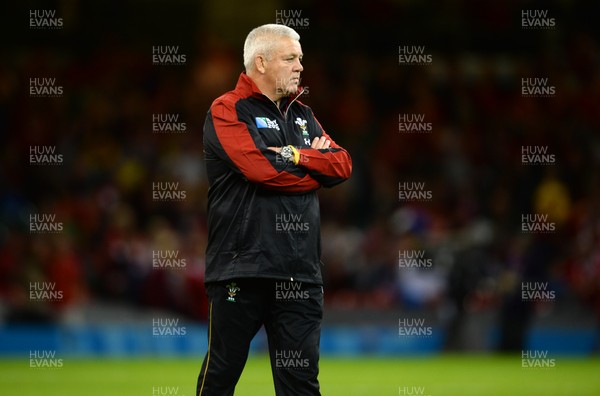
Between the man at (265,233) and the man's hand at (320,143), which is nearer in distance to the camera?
the man at (265,233)

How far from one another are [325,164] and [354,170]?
1368cm

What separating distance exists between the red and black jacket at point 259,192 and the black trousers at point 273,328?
0.39ft

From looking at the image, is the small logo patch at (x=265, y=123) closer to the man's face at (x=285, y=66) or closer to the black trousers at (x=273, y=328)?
the man's face at (x=285, y=66)

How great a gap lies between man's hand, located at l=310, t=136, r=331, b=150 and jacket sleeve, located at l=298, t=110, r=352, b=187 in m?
0.06

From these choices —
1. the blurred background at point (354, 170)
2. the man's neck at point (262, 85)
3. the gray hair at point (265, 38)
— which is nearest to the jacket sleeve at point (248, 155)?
the man's neck at point (262, 85)

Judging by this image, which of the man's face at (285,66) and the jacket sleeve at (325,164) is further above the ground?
the man's face at (285,66)

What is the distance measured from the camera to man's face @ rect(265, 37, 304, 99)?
265 inches

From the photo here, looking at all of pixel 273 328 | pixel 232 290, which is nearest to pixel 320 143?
pixel 232 290

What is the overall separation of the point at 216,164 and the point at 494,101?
15818 mm

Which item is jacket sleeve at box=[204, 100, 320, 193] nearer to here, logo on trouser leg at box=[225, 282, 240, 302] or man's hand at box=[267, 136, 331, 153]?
man's hand at box=[267, 136, 331, 153]

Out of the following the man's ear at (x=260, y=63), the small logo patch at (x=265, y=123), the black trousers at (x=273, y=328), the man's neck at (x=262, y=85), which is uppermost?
the man's ear at (x=260, y=63)

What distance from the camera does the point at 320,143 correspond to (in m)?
6.89

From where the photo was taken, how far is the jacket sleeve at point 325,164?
21.8 ft

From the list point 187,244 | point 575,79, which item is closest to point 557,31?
point 575,79
